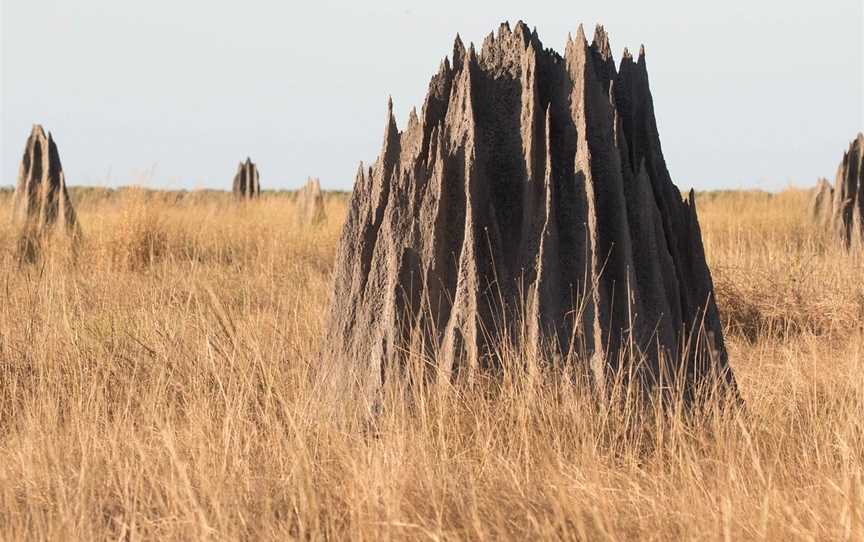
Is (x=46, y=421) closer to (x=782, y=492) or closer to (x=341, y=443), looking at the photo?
(x=341, y=443)

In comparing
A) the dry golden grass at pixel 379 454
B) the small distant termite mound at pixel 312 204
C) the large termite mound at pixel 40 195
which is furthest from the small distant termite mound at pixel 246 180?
the dry golden grass at pixel 379 454

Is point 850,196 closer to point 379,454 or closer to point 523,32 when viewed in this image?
point 523,32

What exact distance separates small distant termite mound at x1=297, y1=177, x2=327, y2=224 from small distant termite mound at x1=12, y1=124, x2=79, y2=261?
480 cm

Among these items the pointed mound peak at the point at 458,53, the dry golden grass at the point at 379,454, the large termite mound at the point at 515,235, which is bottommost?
the dry golden grass at the point at 379,454

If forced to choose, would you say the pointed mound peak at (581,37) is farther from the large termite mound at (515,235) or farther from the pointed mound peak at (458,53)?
the pointed mound peak at (458,53)

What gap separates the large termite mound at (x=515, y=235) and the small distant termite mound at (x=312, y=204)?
1201cm

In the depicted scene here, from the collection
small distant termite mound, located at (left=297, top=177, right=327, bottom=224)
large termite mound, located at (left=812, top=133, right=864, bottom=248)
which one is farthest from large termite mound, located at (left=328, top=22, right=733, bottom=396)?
small distant termite mound, located at (left=297, top=177, right=327, bottom=224)

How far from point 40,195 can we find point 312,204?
18.0 ft

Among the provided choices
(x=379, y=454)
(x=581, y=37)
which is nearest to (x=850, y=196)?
(x=581, y=37)

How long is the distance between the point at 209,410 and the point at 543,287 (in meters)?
1.31

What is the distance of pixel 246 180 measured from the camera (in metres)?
20.3

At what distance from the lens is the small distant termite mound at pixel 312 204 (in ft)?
52.7

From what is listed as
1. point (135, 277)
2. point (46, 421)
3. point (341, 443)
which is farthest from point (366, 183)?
point (135, 277)

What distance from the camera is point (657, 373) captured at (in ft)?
12.2
